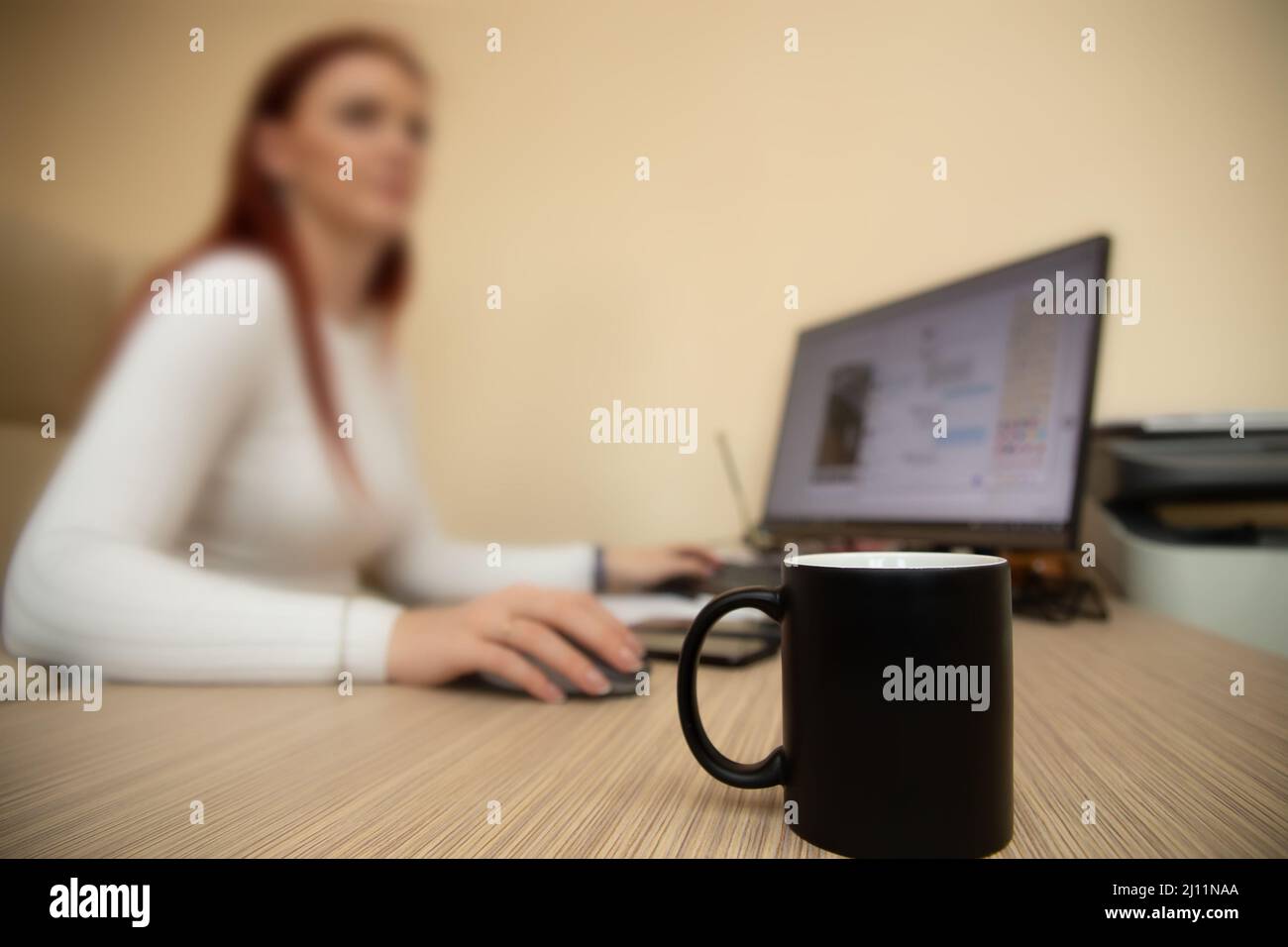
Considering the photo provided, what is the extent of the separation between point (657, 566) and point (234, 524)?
0.48 meters

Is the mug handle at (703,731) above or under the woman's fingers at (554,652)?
above

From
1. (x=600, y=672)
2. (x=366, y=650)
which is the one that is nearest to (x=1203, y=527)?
(x=600, y=672)

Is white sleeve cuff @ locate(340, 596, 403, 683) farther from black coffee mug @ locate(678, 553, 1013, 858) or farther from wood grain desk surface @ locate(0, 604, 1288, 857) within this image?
black coffee mug @ locate(678, 553, 1013, 858)

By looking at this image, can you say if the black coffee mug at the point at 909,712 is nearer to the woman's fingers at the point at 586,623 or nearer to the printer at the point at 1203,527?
the woman's fingers at the point at 586,623

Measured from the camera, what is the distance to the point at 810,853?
21 cm

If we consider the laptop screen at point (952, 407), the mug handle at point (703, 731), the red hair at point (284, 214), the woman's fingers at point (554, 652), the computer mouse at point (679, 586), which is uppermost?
the red hair at point (284, 214)

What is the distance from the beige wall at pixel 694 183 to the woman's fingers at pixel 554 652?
1.98 feet

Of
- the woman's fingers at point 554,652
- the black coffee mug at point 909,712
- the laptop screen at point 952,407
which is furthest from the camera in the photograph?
the laptop screen at point 952,407

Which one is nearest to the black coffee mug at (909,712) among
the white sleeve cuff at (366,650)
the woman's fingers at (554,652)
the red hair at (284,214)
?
the woman's fingers at (554,652)

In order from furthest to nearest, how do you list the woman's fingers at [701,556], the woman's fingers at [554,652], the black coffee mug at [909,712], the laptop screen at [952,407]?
the woman's fingers at [701,556] < the laptop screen at [952,407] < the woman's fingers at [554,652] < the black coffee mug at [909,712]

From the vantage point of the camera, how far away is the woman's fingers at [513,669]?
15.0 inches

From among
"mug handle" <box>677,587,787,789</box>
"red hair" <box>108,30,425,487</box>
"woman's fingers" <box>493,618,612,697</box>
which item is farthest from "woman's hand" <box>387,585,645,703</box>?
"red hair" <box>108,30,425,487</box>

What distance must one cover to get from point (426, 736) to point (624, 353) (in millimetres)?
741

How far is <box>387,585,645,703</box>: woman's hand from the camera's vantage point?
38 cm
